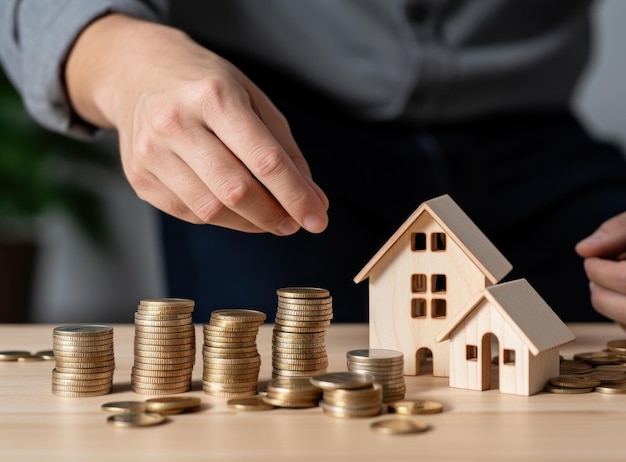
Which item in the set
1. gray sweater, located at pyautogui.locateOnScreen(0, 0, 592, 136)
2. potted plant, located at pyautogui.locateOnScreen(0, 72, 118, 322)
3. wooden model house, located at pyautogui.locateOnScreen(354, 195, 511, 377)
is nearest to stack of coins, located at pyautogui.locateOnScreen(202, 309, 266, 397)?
wooden model house, located at pyautogui.locateOnScreen(354, 195, 511, 377)

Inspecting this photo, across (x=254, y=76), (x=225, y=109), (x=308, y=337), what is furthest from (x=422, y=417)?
(x=254, y=76)

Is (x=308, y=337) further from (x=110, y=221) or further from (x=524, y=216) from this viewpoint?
Result: (x=110, y=221)

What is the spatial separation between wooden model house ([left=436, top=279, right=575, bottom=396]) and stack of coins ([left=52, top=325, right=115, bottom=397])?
45 centimetres

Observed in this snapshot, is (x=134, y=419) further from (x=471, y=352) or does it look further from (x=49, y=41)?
(x=49, y=41)

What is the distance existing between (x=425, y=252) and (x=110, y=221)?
117 inches

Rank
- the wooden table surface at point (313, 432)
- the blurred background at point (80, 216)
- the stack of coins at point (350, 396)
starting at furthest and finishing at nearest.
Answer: the blurred background at point (80, 216) < the stack of coins at point (350, 396) < the wooden table surface at point (313, 432)

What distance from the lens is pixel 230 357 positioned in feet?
3.72

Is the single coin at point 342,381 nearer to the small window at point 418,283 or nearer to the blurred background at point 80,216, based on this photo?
the small window at point 418,283

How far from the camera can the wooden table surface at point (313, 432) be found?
89 cm

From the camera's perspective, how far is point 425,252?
1.28 m

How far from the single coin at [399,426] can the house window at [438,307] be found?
32cm

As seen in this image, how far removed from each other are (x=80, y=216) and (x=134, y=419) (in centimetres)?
300

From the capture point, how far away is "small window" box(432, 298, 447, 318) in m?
1.29

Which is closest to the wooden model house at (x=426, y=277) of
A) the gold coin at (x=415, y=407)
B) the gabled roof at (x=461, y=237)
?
the gabled roof at (x=461, y=237)
